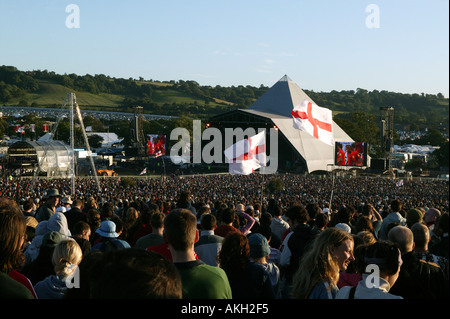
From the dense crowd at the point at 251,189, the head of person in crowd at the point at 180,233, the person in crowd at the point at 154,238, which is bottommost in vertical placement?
the dense crowd at the point at 251,189

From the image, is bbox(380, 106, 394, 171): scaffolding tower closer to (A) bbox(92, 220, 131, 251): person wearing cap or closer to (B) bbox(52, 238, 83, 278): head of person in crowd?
(A) bbox(92, 220, 131, 251): person wearing cap

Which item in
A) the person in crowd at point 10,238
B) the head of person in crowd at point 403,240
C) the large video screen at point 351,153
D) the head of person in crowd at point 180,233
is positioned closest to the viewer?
the person in crowd at point 10,238

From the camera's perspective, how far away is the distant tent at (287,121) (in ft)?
158

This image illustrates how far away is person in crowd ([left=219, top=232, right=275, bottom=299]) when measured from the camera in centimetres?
356

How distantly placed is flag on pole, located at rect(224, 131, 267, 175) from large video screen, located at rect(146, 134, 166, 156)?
29.8m

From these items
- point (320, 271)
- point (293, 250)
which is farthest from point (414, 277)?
point (293, 250)

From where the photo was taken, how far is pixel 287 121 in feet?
170

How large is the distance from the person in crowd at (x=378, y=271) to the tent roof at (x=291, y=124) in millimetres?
39790

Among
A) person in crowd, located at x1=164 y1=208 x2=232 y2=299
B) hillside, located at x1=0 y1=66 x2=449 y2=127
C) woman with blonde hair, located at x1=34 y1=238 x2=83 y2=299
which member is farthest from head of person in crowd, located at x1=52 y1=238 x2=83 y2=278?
hillside, located at x1=0 y1=66 x2=449 y2=127

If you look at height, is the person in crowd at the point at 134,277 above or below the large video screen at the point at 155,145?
below

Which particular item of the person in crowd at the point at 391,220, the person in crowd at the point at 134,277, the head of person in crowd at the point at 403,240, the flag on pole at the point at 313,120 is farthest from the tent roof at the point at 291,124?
the person in crowd at the point at 134,277

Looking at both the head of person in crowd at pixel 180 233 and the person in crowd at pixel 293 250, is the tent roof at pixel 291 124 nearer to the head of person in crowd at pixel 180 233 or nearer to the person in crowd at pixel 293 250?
the person in crowd at pixel 293 250

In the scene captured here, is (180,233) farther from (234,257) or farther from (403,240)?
(403,240)

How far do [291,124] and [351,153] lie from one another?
1578 centimetres
